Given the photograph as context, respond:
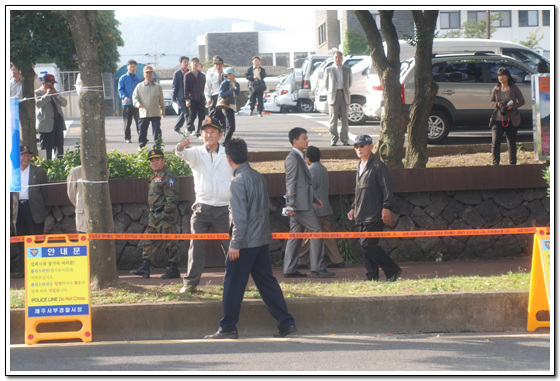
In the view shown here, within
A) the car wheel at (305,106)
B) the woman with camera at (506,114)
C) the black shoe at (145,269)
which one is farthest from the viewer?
the car wheel at (305,106)

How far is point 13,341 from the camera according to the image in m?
7.45

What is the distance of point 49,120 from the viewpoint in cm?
1368

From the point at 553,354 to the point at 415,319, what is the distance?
154cm

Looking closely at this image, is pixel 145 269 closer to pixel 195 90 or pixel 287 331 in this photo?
pixel 287 331

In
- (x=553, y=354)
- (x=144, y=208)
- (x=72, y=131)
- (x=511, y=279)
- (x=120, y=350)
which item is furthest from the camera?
(x=72, y=131)

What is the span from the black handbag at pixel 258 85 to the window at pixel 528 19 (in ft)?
141

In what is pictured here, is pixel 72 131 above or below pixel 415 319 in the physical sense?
above

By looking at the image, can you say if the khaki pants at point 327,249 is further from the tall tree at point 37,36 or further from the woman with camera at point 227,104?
the woman with camera at point 227,104

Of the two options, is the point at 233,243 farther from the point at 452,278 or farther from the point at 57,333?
the point at 452,278

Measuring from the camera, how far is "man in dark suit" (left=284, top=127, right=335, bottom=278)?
9.48 metres

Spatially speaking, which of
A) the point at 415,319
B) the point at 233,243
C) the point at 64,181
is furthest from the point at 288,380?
the point at 64,181

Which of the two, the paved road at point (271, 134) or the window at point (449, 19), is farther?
the window at point (449, 19)

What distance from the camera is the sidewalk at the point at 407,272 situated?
9430mm

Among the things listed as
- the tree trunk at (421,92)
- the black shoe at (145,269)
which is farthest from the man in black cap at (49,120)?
the tree trunk at (421,92)
